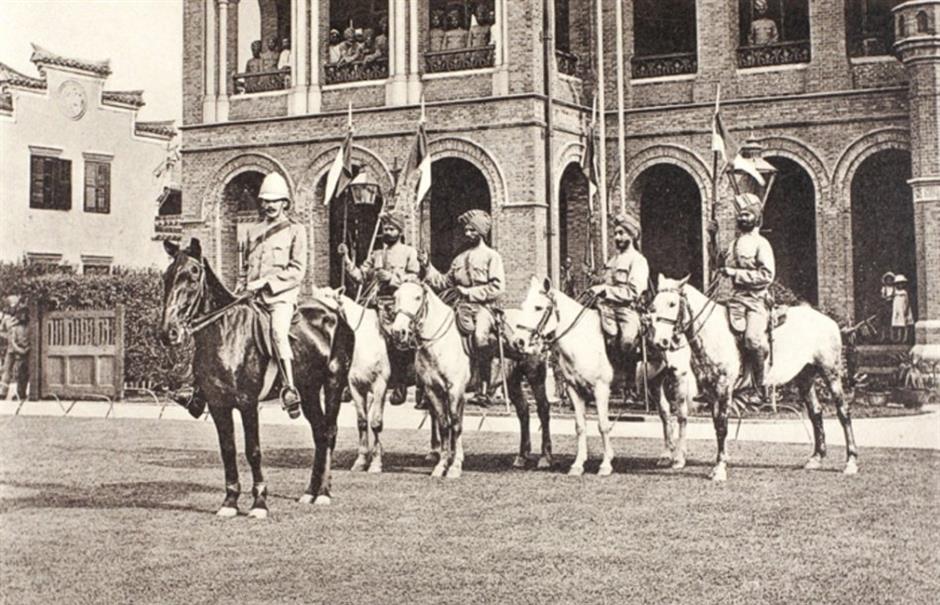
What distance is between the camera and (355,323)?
10508 millimetres

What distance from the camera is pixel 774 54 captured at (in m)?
19.3

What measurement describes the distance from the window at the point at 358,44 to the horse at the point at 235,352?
34.9 feet

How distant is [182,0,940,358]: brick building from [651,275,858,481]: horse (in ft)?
22.9

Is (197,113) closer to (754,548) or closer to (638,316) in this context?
(638,316)

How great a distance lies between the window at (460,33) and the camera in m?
17.6

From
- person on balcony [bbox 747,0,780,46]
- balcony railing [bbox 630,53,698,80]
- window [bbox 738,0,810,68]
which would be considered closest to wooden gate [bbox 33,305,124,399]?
balcony railing [bbox 630,53,698,80]

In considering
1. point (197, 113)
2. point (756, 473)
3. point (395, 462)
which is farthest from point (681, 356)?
point (197, 113)

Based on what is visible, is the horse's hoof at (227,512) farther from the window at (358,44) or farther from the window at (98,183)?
the window at (358,44)

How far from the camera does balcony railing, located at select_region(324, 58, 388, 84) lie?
18062mm

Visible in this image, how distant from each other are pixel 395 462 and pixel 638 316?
2977mm

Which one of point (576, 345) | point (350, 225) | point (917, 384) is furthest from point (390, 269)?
point (350, 225)

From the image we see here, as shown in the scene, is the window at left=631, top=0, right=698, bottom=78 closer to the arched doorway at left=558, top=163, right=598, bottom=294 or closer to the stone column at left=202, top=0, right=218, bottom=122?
the arched doorway at left=558, top=163, right=598, bottom=294

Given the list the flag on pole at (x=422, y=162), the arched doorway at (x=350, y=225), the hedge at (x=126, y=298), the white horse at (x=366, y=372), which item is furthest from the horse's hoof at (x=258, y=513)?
the arched doorway at (x=350, y=225)

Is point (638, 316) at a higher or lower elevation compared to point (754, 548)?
higher
